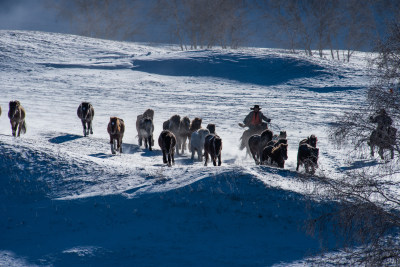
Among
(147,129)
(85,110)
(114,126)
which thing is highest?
(85,110)

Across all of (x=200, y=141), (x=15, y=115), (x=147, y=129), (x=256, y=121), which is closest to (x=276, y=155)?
(x=200, y=141)

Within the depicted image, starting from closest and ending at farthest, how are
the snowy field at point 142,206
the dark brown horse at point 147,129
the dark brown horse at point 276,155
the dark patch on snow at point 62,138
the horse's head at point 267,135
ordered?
the snowy field at point 142,206
the dark brown horse at point 276,155
the horse's head at point 267,135
the dark brown horse at point 147,129
the dark patch on snow at point 62,138

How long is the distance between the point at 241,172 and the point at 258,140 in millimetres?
4081

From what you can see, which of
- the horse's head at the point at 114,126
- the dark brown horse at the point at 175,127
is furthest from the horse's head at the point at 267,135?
the horse's head at the point at 114,126

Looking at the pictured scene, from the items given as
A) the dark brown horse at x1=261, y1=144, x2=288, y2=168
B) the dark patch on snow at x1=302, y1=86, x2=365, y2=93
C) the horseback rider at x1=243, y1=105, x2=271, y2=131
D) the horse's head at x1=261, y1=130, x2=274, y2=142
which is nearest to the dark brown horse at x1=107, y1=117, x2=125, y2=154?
the horseback rider at x1=243, y1=105, x2=271, y2=131

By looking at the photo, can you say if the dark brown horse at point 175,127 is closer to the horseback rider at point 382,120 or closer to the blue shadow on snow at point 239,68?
the horseback rider at point 382,120

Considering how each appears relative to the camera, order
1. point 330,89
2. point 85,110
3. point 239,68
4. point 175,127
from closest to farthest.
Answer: point 175,127 → point 85,110 → point 330,89 → point 239,68

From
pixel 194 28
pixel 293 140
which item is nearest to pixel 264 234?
pixel 293 140

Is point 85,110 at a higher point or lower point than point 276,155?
higher

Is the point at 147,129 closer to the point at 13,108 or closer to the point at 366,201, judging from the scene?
the point at 13,108

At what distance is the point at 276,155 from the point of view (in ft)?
46.2

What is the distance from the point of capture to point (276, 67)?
140 ft

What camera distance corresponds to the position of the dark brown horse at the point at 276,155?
45.3 ft

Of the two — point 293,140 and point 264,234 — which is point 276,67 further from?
point 264,234
